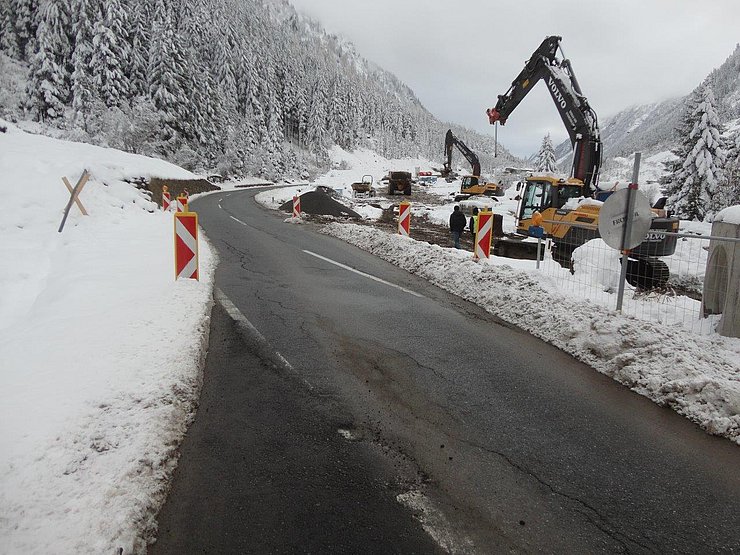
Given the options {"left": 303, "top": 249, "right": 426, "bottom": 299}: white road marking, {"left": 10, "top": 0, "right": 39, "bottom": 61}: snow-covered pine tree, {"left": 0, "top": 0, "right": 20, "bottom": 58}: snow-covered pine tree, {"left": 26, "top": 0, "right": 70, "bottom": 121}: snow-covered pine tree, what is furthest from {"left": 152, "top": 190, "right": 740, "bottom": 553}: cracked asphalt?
{"left": 0, "top": 0, "right": 20, "bottom": 58}: snow-covered pine tree

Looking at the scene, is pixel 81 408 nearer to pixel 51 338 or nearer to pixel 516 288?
pixel 51 338

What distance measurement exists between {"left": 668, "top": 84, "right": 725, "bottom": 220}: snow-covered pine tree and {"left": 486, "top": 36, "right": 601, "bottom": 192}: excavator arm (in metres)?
16.2

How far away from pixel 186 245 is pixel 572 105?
644 inches

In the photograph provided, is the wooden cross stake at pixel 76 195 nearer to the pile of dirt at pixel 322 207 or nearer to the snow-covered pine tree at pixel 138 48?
the pile of dirt at pixel 322 207

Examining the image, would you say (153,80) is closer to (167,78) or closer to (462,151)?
(167,78)

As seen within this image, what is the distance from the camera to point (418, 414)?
3.91 metres

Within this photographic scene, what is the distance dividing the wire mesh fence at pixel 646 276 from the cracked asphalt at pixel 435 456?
254cm

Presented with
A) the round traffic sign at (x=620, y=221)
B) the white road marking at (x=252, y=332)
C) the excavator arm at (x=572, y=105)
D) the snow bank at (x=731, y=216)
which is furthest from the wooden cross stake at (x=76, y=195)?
the excavator arm at (x=572, y=105)

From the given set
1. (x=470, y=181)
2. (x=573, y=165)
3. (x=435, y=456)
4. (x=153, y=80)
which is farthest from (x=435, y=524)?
(x=153, y=80)

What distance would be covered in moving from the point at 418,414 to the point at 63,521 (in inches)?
104

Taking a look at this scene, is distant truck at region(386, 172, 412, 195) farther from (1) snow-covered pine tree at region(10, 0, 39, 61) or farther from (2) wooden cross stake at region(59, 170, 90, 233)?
(1) snow-covered pine tree at region(10, 0, 39, 61)

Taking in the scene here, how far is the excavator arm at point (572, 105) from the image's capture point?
56.6 ft

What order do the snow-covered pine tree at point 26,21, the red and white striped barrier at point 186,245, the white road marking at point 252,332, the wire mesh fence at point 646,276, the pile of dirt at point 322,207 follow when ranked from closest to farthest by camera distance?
the white road marking at point 252,332, the wire mesh fence at point 646,276, the red and white striped barrier at point 186,245, the pile of dirt at point 322,207, the snow-covered pine tree at point 26,21

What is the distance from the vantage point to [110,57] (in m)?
43.0
